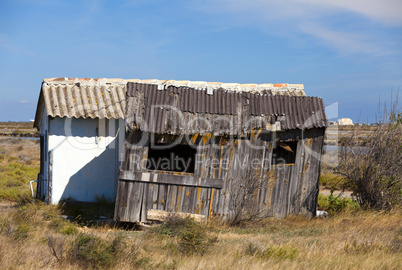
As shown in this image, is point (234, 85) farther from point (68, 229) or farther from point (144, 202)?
point (68, 229)

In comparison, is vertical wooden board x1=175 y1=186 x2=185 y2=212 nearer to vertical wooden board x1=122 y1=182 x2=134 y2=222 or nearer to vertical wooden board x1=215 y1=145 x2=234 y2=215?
vertical wooden board x1=215 y1=145 x2=234 y2=215

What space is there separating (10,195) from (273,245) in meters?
11.4

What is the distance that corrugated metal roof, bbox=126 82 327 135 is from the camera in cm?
1022

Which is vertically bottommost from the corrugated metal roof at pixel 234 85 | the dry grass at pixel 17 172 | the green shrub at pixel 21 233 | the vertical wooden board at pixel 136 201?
the dry grass at pixel 17 172

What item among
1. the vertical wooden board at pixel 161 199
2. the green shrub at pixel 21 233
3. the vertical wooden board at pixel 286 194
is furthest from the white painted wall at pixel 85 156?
the vertical wooden board at pixel 286 194

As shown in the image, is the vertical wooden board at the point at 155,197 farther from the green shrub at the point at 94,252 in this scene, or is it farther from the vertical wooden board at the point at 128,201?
the green shrub at the point at 94,252

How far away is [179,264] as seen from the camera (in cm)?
643

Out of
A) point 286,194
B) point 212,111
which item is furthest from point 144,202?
point 286,194

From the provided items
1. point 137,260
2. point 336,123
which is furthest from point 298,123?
point 137,260

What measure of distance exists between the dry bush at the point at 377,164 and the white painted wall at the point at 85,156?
21.9 ft

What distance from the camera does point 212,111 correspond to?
1057cm

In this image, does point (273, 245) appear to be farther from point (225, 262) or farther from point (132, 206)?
point (132, 206)

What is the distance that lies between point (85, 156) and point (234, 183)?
496 centimetres

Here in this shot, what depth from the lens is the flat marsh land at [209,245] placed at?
251 inches
